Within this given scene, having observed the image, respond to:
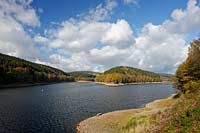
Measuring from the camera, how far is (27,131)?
163 ft

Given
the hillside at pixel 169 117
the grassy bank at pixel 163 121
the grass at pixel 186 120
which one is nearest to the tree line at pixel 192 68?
the hillside at pixel 169 117

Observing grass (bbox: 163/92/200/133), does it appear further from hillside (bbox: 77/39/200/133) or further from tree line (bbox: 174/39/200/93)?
tree line (bbox: 174/39/200/93)

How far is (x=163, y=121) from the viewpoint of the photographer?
79.3ft

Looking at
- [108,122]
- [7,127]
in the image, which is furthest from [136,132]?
[7,127]

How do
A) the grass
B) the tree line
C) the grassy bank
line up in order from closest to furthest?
the grass < the grassy bank < the tree line

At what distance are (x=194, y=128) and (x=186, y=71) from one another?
67.0 meters

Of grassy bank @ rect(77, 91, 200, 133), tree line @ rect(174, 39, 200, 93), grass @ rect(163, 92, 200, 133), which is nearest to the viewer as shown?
grass @ rect(163, 92, 200, 133)

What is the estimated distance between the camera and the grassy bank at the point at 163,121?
1989 cm

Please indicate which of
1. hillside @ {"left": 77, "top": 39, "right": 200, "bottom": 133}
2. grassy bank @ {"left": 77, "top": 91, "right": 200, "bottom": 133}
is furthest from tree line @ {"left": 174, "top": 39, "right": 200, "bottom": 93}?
grassy bank @ {"left": 77, "top": 91, "right": 200, "bottom": 133}

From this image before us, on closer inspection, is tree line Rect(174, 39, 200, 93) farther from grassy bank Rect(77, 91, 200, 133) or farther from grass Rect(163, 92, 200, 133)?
grass Rect(163, 92, 200, 133)

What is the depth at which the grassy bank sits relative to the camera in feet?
65.3

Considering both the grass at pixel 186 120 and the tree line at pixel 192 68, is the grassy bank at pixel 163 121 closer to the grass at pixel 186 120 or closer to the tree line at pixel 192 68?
the grass at pixel 186 120

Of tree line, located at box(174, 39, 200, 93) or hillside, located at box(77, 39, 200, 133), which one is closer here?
hillside, located at box(77, 39, 200, 133)

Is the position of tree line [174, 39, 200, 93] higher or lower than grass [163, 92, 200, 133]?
higher
